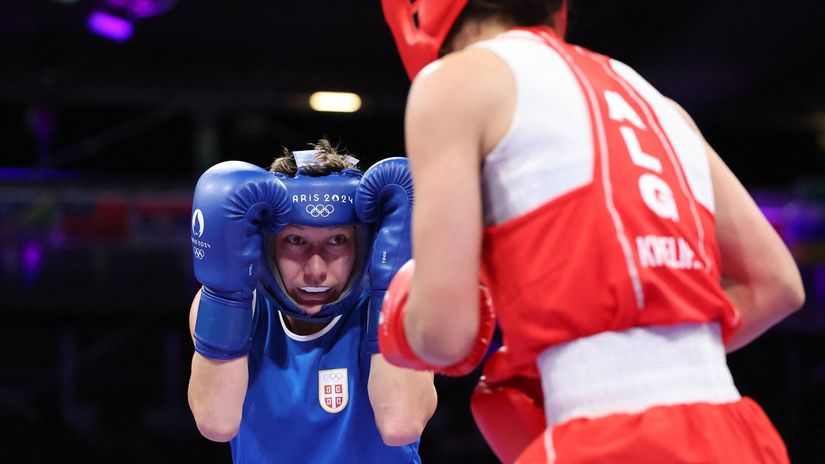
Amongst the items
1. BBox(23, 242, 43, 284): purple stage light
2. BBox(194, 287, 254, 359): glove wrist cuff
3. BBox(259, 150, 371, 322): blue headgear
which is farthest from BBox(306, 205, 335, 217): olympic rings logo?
BBox(23, 242, 43, 284): purple stage light

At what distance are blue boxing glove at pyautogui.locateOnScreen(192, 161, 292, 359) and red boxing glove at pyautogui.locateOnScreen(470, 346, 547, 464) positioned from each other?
2.52 ft

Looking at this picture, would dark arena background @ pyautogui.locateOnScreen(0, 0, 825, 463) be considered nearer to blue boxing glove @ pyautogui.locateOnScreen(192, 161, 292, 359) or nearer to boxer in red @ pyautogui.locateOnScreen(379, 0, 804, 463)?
blue boxing glove @ pyautogui.locateOnScreen(192, 161, 292, 359)

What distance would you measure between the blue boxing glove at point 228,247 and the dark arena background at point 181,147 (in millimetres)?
3392

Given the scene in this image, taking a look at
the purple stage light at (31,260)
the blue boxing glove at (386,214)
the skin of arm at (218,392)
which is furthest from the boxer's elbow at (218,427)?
the purple stage light at (31,260)

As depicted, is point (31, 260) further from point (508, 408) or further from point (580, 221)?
point (580, 221)

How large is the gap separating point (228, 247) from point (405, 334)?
0.80 meters

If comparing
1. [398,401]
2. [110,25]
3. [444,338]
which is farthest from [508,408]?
[110,25]

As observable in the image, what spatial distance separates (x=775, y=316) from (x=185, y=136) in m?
5.88

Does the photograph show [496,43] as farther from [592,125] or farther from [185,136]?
[185,136]

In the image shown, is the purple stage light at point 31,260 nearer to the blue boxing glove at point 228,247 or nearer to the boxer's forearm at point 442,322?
the blue boxing glove at point 228,247

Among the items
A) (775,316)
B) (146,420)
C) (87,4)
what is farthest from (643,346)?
(87,4)

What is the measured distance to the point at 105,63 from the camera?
656 centimetres

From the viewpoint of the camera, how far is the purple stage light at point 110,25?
19.3 feet

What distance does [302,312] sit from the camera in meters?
2.14
